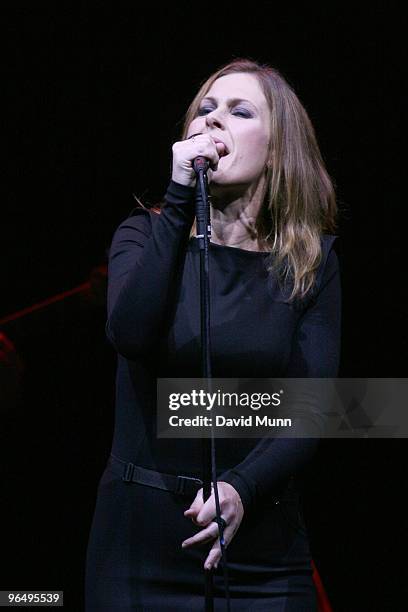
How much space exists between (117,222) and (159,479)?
139cm

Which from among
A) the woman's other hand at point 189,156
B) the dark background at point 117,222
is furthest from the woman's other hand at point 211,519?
the dark background at point 117,222

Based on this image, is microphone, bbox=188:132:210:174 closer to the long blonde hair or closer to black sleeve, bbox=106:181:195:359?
black sleeve, bbox=106:181:195:359

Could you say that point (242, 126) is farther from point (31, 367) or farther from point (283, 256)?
point (31, 367)

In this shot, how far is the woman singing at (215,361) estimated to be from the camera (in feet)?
4.17

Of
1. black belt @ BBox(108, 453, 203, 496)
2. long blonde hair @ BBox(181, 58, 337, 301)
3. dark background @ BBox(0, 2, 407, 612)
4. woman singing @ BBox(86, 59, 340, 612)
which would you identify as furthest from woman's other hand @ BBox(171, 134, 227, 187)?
dark background @ BBox(0, 2, 407, 612)

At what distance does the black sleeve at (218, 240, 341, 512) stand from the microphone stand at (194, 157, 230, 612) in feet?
0.44

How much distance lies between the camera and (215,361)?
1.41 meters

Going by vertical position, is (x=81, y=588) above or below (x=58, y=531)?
below

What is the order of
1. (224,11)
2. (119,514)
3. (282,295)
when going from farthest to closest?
(224,11) < (282,295) < (119,514)

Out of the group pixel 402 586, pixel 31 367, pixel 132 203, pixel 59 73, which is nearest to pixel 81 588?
pixel 31 367

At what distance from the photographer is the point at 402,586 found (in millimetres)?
2504

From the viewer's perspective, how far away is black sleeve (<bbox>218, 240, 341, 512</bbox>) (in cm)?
132

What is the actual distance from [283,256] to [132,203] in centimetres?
114

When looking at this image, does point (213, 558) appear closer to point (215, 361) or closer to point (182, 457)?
point (182, 457)
